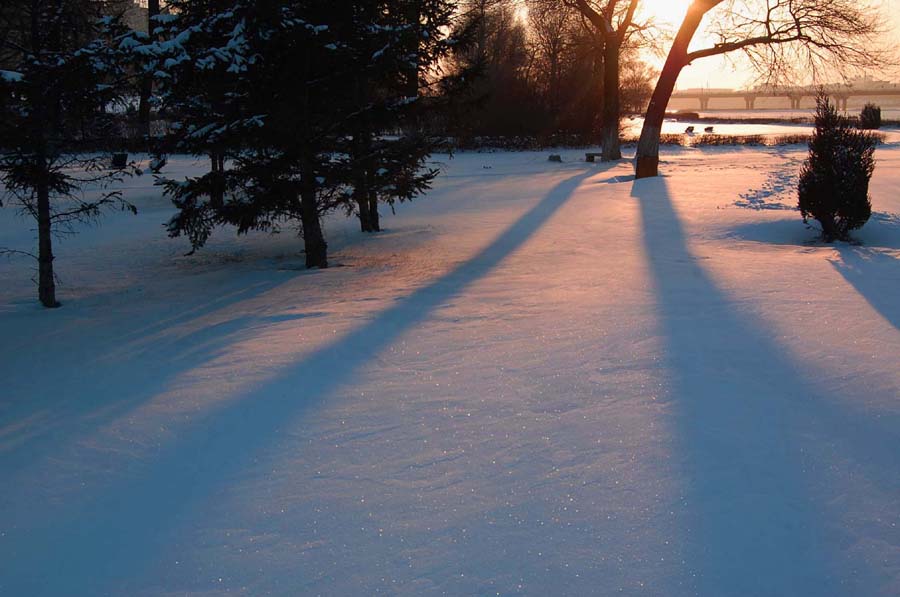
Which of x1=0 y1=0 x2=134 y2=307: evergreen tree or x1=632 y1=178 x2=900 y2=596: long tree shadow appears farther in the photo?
x1=0 y1=0 x2=134 y2=307: evergreen tree

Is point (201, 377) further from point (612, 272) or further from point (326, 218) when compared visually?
point (326, 218)

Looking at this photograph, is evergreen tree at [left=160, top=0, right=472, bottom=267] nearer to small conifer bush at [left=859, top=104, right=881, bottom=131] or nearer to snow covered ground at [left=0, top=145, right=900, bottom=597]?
snow covered ground at [left=0, top=145, right=900, bottom=597]

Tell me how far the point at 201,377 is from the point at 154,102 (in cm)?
543

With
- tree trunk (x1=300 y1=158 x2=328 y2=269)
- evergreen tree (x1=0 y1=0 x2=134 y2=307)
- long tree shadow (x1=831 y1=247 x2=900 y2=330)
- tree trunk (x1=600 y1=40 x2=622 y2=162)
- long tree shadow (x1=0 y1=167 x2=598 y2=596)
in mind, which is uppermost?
tree trunk (x1=600 y1=40 x2=622 y2=162)

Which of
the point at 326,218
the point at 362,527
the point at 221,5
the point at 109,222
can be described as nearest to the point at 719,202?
the point at 326,218

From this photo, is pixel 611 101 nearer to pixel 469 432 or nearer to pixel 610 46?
pixel 610 46

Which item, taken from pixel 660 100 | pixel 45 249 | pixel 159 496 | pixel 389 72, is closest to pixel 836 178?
pixel 389 72

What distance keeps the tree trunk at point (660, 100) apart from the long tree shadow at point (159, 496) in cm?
1556

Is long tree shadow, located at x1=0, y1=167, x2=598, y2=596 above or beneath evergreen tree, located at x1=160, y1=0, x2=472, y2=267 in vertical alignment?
beneath

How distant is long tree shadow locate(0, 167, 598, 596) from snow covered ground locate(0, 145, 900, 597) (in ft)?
0.06

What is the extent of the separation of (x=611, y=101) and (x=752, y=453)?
2582cm

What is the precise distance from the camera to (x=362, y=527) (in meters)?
3.61

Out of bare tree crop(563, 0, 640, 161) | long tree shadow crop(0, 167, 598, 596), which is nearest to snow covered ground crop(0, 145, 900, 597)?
long tree shadow crop(0, 167, 598, 596)

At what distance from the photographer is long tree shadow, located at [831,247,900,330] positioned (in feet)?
23.0
